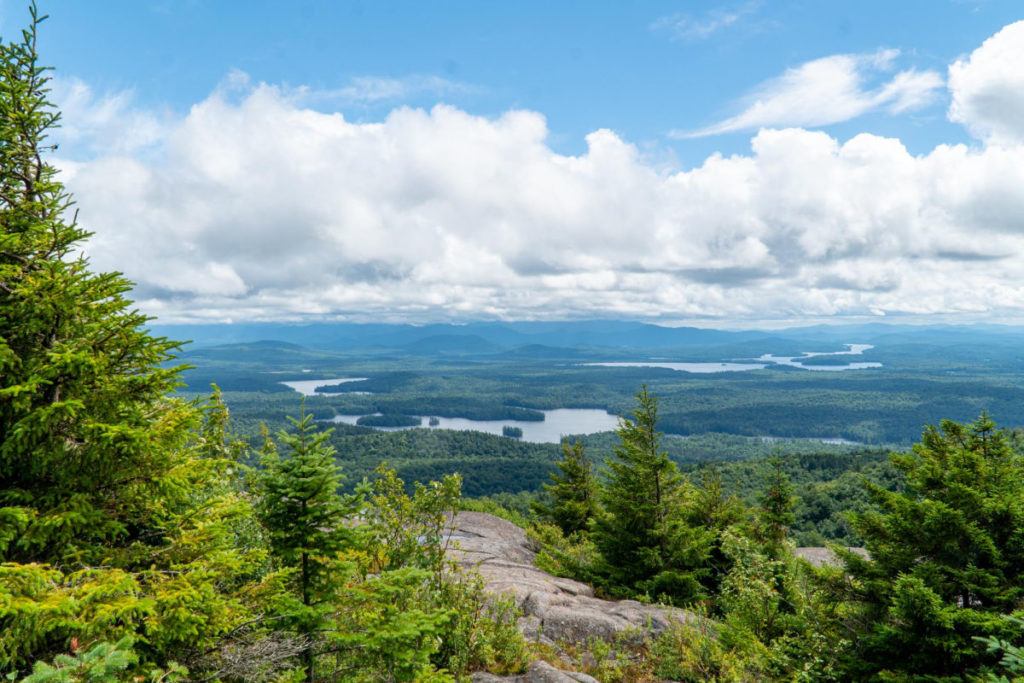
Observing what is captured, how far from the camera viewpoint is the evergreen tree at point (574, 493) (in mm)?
25125

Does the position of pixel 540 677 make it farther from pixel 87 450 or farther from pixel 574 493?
pixel 574 493

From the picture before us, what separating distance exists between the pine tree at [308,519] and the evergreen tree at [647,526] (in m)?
11.4

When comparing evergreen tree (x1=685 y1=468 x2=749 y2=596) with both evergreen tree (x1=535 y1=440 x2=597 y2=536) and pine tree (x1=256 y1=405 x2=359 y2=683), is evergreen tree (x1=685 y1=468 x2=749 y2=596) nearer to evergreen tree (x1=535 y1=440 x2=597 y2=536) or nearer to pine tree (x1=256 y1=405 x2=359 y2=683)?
evergreen tree (x1=535 y1=440 x2=597 y2=536)

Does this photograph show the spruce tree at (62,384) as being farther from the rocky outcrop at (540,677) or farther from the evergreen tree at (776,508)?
the evergreen tree at (776,508)

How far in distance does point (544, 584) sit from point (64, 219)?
12.7 m

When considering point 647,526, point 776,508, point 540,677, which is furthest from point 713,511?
point 540,677

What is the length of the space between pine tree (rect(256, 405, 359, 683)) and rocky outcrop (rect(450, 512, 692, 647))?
233cm

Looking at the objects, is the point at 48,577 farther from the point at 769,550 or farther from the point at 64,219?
the point at 769,550

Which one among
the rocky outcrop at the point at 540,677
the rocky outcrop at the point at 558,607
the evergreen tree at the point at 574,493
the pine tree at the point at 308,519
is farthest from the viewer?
the evergreen tree at the point at 574,493

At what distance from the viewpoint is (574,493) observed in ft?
85.3

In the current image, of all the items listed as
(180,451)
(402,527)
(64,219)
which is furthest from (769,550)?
(64,219)

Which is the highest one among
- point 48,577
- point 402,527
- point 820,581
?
point 48,577

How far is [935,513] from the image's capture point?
736cm

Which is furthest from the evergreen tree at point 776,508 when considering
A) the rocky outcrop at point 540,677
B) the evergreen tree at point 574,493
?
the rocky outcrop at point 540,677
